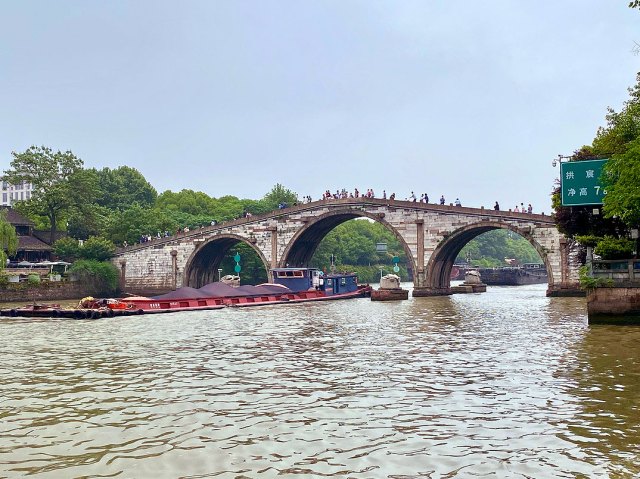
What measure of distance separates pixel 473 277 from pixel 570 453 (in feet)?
197

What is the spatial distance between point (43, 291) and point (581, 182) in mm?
47213

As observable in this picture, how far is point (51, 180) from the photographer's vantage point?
243 feet

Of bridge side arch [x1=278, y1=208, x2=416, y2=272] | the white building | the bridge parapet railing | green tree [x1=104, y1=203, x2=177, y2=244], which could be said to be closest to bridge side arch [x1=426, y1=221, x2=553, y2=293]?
bridge side arch [x1=278, y1=208, x2=416, y2=272]

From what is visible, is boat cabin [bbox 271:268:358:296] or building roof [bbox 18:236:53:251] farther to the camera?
building roof [bbox 18:236:53:251]

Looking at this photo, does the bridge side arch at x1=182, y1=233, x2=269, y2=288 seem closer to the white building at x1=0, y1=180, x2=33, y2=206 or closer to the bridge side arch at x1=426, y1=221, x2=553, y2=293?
the bridge side arch at x1=426, y1=221, x2=553, y2=293

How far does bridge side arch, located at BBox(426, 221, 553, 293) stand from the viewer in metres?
51.6

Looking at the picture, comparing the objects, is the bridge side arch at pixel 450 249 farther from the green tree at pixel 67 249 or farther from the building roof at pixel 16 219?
the building roof at pixel 16 219

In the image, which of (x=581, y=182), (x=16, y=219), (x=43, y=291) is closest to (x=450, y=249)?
(x=581, y=182)

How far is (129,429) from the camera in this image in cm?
1070

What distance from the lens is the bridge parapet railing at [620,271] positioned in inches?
1001

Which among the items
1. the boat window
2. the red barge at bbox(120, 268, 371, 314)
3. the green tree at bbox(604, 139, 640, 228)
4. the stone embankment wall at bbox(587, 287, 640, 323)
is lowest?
the stone embankment wall at bbox(587, 287, 640, 323)

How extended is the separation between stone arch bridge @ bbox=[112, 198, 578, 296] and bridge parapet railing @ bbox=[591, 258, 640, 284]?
2358 cm

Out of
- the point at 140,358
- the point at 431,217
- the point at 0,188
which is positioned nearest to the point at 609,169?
the point at 140,358

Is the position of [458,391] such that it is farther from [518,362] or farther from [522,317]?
[522,317]
